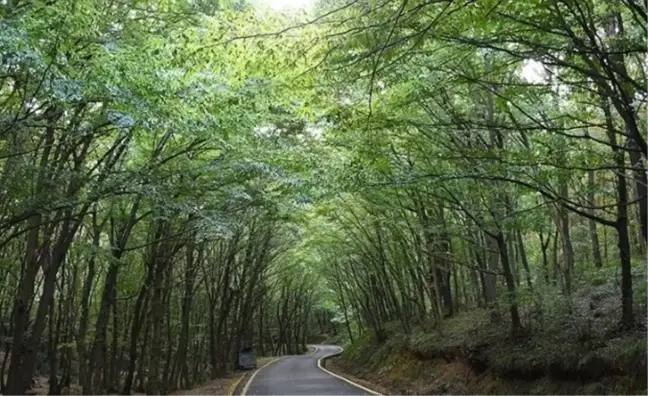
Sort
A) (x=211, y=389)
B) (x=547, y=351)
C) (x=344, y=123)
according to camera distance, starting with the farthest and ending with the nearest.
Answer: (x=211, y=389) → (x=547, y=351) → (x=344, y=123)

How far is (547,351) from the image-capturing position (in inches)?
390

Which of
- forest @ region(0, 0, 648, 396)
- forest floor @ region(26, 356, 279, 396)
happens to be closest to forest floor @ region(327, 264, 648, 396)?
forest @ region(0, 0, 648, 396)

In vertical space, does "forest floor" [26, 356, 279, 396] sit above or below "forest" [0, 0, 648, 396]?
below

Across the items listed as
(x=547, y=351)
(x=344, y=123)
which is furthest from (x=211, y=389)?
(x=344, y=123)

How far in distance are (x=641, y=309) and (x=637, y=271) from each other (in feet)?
11.3

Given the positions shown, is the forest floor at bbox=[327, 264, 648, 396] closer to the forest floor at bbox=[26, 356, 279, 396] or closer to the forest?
the forest

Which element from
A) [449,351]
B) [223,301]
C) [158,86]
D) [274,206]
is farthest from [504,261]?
[223,301]

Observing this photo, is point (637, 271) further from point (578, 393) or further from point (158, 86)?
point (158, 86)

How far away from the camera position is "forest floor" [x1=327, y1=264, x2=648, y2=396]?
319 inches

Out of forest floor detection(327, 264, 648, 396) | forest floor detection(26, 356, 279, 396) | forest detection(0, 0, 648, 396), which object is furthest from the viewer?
forest floor detection(26, 356, 279, 396)

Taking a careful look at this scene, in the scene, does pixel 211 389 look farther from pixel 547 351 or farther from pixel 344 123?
pixel 344 123

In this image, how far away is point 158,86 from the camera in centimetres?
726

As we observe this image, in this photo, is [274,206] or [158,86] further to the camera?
[274,206]

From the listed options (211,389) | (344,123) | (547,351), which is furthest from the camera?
(211,389)
